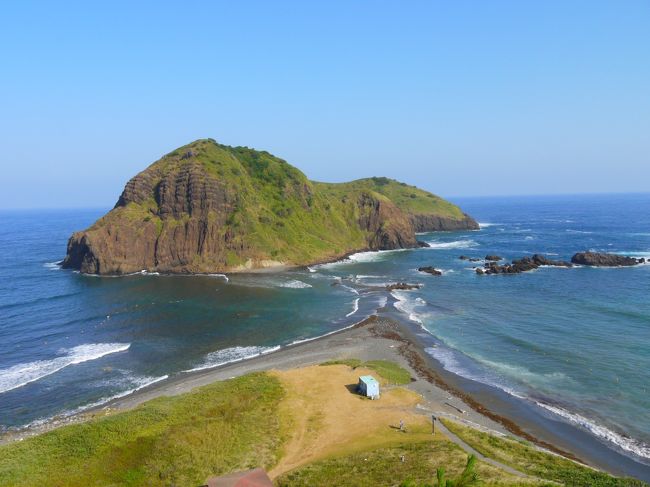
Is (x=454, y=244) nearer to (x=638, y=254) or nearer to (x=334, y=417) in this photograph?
(x=638, y=254)

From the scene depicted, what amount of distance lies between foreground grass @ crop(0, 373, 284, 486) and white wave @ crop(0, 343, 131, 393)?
772 inches

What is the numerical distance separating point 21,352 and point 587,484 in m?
66.4

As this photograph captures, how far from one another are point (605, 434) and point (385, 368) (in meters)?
22.9

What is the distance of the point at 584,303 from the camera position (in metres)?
78.2

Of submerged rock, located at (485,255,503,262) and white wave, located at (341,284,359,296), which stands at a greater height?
submerged rock, located at (485,255,503,262)

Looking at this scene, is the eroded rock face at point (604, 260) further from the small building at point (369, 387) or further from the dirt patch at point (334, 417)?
the small building at point (369, 387)

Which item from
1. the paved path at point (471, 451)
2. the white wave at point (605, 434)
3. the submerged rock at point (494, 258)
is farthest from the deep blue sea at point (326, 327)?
the paved path at point (471, 451)

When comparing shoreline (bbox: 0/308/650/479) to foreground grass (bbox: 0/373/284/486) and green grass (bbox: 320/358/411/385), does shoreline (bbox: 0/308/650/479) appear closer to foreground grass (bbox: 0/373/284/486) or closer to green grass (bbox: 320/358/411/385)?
green grass (bbox: 320/358/411/385)

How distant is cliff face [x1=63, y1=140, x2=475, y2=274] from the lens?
11812 cm

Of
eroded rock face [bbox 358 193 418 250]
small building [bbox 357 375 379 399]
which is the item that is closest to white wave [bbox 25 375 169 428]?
small building [bbox 357 375 379 399]

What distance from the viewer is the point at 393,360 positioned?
2318 inches

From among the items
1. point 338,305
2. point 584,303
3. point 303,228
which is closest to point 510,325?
point 584,303

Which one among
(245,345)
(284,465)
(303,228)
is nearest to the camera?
(284,465)

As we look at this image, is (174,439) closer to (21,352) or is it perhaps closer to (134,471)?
(134,471)
